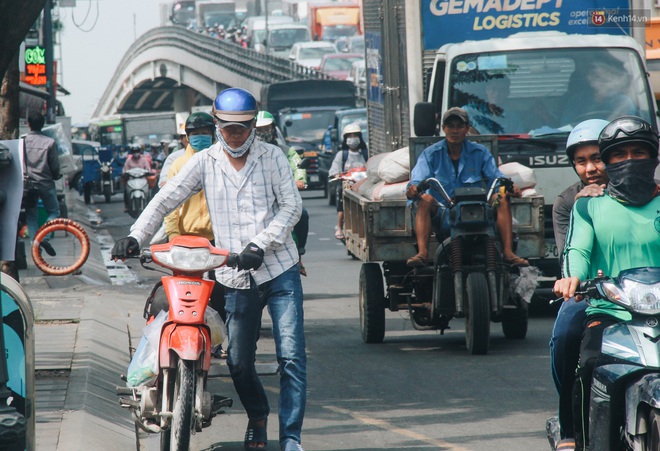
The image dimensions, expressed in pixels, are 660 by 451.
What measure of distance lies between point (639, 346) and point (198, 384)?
7.00 feet

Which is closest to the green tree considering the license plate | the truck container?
the license plate

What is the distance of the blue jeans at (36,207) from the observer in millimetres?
15788

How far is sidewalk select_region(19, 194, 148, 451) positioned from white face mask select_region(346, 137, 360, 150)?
19.2 feet

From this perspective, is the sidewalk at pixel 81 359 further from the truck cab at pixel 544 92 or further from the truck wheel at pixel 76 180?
the truck wheel at pixel 76 180

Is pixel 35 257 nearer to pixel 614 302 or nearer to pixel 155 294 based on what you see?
pixel 155 294

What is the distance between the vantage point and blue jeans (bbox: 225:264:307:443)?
6.35 metres

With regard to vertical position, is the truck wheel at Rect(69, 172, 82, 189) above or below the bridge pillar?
below

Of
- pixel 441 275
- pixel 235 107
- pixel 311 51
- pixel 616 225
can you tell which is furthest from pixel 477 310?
pixel 311 51

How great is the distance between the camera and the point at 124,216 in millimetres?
31922

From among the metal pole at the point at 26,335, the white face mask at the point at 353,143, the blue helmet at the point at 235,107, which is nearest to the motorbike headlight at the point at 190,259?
the blue helmet at the point at 235,107

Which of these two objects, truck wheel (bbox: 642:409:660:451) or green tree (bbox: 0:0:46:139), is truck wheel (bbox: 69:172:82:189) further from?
truck wheel (bbox: 642:409:660:451)

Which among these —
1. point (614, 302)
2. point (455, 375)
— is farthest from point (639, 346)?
point (455, 375)

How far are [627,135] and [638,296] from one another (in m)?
0.70

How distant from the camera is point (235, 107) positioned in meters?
6.33
